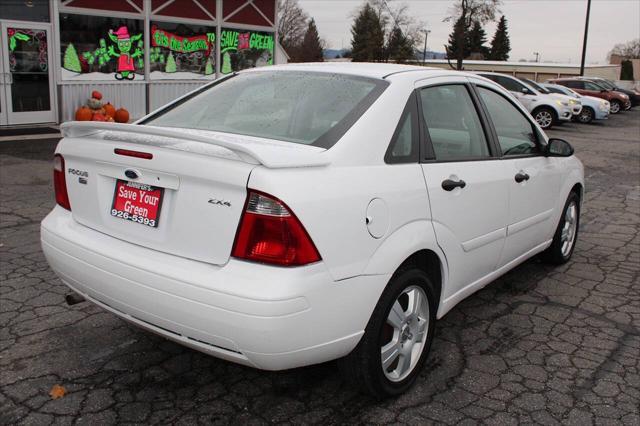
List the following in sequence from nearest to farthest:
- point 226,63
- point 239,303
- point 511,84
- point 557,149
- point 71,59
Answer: point 239,303 → point 557,149 → point 71,59 → point 226,63 → point 511,84

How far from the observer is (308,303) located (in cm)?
251

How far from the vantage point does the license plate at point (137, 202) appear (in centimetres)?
279

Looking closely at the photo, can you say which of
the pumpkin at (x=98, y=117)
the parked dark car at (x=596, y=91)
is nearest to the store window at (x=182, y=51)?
the pumpkin at (x=98, y=117)

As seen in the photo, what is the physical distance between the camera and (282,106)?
11.0 feet

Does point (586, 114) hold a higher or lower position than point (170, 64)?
lower

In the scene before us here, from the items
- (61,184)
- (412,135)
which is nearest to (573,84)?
(412,135)

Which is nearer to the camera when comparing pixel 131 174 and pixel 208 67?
pixel 131 174

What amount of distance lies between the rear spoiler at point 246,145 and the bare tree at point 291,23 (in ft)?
234

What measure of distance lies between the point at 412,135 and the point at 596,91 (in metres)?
29.6

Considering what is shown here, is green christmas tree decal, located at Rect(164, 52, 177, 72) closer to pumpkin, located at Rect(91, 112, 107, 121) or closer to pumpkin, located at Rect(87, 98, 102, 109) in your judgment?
pumpkin, located at Rect(87, 98, 102, 109)

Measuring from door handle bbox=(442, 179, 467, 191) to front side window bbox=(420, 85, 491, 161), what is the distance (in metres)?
0.14

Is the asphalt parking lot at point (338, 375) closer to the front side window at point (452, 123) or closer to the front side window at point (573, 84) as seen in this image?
the front side window at point (452, 123)

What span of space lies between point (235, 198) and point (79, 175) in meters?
1.05

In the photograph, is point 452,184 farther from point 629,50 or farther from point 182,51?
point 629,50
